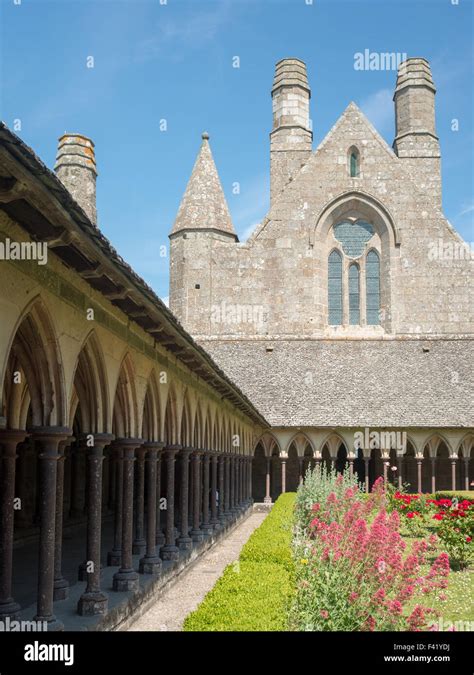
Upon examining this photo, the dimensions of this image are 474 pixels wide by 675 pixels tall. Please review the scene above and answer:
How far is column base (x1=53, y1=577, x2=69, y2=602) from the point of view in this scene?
9180mm

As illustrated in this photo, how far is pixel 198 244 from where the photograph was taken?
119 ft

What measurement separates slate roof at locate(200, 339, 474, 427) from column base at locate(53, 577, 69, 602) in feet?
65.2

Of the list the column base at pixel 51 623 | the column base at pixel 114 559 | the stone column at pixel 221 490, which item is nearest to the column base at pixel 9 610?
the column base at pixel 51 623

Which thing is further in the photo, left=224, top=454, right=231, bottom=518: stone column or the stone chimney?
the stone chimney

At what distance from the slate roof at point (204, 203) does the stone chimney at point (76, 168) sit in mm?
12116

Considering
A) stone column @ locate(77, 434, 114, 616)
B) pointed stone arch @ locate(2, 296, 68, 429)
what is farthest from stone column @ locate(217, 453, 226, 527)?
pointed stone arch @ locate(2, 296, 68, 429)

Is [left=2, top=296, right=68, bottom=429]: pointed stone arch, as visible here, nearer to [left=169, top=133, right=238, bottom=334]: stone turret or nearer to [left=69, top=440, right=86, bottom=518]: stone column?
[left=69, top=440, right=86, bottom=518]: stone column

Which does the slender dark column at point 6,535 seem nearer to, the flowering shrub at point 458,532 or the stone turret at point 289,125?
the flowering shrub at point 458,532

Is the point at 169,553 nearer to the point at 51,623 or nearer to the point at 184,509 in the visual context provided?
the point at 184,509

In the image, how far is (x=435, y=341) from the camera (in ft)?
109

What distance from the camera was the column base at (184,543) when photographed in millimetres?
14305
